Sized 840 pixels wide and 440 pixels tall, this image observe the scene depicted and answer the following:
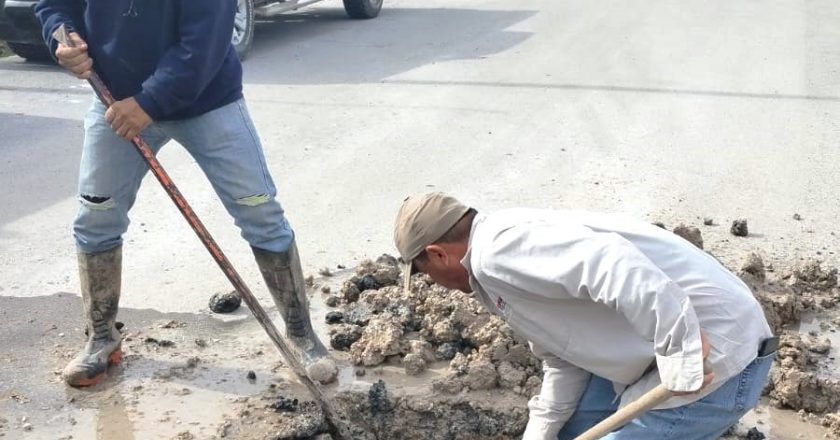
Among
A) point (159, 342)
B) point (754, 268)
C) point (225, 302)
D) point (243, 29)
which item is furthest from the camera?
point (243, 29)

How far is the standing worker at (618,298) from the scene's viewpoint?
2506 millimetres

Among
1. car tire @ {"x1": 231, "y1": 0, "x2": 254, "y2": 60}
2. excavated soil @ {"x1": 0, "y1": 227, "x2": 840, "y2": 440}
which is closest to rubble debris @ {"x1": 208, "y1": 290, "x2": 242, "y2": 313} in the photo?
excavated soil @ {"x1": 0, "y1": 227, "x2": 840, "y2": 440}

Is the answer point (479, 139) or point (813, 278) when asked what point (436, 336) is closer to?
point (813, 278)

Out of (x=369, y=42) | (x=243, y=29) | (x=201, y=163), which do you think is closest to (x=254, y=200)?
(x=201, y=163)

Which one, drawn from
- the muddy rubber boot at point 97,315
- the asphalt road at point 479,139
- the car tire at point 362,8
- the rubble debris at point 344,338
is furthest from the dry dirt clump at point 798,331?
the car tire at point 362,8

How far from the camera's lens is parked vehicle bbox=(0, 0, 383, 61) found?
10336 millimetres

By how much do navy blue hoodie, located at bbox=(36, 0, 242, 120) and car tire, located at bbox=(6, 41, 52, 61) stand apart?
25.0ft

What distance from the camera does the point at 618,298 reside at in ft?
8.14

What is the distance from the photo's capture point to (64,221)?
247 inches

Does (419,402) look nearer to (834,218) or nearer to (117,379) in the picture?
(117,379)

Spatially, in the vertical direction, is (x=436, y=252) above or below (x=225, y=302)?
above

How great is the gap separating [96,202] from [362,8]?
10334 millimetres

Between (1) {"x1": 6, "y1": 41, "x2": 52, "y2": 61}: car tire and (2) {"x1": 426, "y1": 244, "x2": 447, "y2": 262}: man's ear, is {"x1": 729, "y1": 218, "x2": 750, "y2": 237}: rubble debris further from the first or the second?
(1) {"x1": 6, "y1": 41, "x2": 52, "y2": 61}: car tire

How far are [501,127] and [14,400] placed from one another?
485 cm
